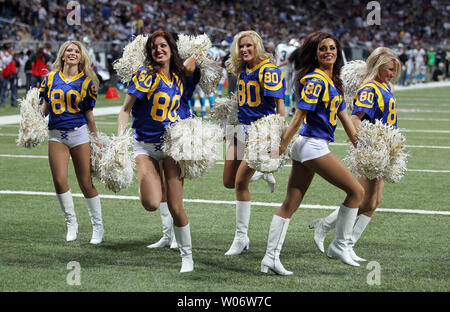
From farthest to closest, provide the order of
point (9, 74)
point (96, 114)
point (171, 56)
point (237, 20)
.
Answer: point (237, 20)
point (9, 74)
point (96, 114)
point (171, 56)

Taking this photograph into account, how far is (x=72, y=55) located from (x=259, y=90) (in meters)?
1.57

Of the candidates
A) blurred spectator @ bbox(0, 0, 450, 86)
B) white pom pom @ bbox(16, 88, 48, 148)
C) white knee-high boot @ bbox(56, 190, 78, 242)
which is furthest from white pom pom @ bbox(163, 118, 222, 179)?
blurred spectator @ bbox(0, 0, 450, 86)

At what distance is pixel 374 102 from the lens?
5238mm

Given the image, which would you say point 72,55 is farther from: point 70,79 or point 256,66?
point 256,66

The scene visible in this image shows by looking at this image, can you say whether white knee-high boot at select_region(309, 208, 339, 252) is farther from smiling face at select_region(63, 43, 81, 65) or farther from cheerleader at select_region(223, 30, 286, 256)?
smiling face at select_region(63, 43, 81, 65)

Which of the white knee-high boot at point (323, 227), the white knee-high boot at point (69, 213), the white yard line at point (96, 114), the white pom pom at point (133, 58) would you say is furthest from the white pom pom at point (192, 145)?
the white yard line at point (96, 114)

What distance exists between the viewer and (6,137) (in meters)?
12.8

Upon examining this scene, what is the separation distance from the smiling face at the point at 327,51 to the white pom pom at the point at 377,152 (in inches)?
22.6

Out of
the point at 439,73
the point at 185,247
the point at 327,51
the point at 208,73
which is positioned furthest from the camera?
the point at 439,73

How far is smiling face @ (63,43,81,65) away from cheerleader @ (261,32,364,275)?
1.91 meters

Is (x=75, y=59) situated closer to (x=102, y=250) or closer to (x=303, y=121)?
(x=102, y=250)

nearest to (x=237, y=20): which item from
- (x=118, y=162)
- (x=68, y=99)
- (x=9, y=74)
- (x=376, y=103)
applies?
(x=9, y=74)

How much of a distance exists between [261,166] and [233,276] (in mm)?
771
